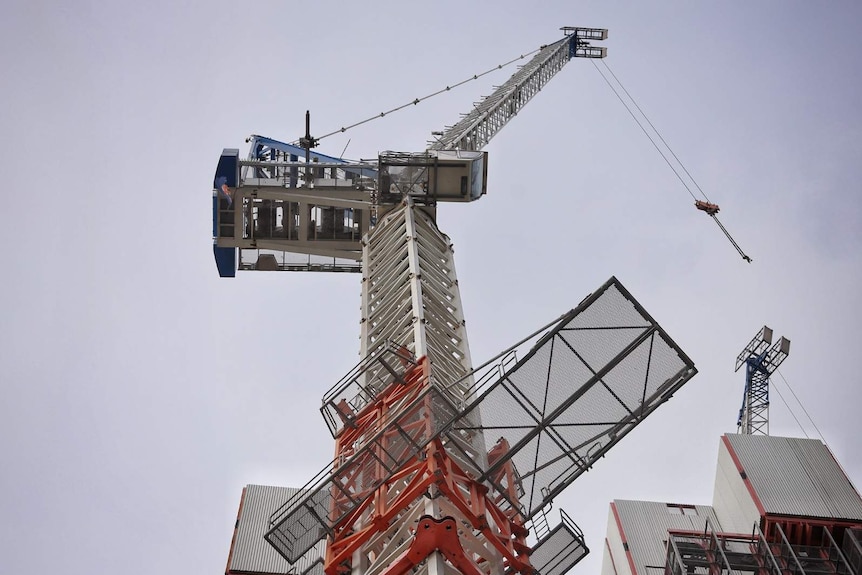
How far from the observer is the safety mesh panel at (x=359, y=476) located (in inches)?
1321

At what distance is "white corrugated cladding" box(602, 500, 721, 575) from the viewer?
206 ft

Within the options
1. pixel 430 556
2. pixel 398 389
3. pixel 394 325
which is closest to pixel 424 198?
pixel 394 325

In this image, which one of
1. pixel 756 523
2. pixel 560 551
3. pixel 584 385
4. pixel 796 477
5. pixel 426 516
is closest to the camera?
pixel 426 516

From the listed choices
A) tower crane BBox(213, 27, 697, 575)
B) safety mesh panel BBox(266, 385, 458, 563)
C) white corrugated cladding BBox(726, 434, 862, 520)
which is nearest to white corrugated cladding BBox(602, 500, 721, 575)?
white corrugated cladding BBox(726, 434, 862, 520)

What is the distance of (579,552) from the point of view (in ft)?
122

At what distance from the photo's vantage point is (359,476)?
35344 millimetres

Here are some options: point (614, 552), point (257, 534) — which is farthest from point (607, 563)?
point (257, 534)

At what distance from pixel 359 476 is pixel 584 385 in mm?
7090

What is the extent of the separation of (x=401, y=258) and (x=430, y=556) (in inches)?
864

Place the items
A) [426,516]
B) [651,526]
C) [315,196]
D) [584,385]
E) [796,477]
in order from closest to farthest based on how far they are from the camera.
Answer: [426,516] < [584,385] < [315,196] < [796,477] < [651,526]

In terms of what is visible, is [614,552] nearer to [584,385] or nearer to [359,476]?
[359,476]

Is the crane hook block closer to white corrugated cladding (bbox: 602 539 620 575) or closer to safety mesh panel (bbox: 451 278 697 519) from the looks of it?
white corrugated cladding (bbox: 602 539 620 575)

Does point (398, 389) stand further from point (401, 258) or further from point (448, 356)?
point (401, 258)

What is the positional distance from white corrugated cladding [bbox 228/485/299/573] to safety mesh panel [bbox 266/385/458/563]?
11.1m
